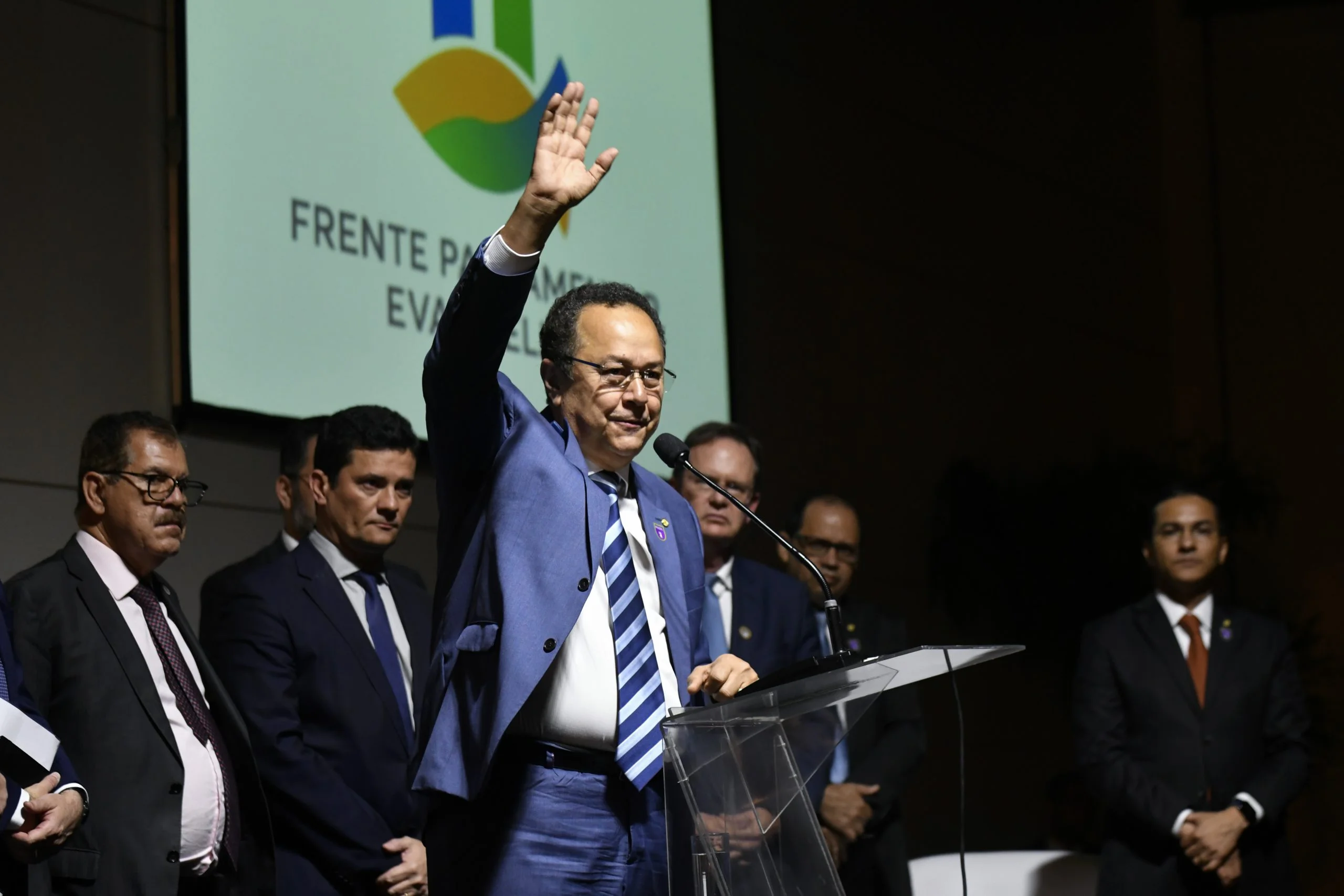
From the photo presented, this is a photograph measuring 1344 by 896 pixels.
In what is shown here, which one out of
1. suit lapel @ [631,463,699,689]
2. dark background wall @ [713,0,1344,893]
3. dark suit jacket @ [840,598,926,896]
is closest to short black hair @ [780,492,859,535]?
dark suit jacket @ [840,598,926,896]

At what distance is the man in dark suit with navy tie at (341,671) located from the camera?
327 centimetres

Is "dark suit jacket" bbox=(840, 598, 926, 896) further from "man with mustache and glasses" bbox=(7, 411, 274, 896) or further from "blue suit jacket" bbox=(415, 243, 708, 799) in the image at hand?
"blue suit jacket" bbox=(415, 243, 708, 799)

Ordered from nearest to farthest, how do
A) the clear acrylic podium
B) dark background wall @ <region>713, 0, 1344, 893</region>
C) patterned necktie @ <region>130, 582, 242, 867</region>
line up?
the clear acrylic podium, patterned necktie @ <region>130, 582, 242, 867</region>, dark background wall @ <region>713, 0, 1344, 893</region>

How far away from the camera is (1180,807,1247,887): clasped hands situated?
4133mm

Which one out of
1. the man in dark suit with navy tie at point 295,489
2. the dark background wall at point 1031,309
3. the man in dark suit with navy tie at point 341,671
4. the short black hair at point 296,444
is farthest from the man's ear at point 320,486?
the dark background wall at point 1031,309

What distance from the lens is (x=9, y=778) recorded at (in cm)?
256

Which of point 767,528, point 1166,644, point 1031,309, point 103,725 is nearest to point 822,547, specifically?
point 1166,644

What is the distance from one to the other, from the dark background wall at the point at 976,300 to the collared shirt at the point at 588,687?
200cm

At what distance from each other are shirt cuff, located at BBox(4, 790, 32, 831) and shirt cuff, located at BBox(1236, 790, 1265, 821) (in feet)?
9.89

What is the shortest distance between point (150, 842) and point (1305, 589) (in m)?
6.68

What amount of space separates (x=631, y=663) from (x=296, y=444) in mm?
1969

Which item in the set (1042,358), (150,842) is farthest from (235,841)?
(1042,358)

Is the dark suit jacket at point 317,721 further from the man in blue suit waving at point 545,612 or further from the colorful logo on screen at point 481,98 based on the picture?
the colorful logo on screen at point 481,98

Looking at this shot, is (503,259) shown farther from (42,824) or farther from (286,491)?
(286,491)
